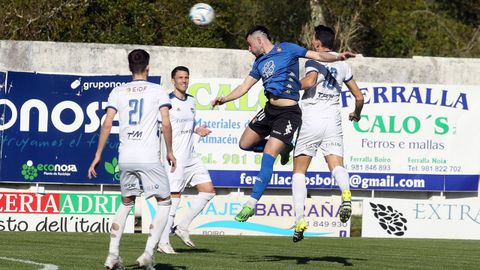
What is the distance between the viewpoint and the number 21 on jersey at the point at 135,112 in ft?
38.0

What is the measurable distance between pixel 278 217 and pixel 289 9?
1587 cm

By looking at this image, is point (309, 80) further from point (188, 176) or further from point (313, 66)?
point (188, 176)

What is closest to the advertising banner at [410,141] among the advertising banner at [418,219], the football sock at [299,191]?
the advertising banner at [418,219]

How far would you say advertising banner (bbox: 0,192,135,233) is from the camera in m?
23.1

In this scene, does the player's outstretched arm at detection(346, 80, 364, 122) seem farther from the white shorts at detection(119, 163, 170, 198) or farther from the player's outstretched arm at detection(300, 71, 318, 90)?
the white shorts at detection(119, 163, 170, 198)

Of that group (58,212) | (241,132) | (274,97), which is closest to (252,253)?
(274,97)

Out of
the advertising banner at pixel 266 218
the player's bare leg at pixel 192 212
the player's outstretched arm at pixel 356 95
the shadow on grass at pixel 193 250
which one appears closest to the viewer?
the player's outstretched arm at pixel 356 95

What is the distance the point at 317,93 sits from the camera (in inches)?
560

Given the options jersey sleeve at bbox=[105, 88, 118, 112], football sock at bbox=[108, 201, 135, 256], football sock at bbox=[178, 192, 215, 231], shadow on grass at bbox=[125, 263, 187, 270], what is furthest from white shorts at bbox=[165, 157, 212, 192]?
jersey sleeve at bbox=[105, 88, 118, 112]

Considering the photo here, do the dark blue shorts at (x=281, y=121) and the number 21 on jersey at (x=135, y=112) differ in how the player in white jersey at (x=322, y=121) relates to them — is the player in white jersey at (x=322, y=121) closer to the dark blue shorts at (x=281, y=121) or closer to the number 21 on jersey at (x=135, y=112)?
the dark blue shorts at (x=281, y=121)

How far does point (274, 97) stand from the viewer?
13.8 meters

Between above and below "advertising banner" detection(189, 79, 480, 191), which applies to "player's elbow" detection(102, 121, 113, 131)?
below

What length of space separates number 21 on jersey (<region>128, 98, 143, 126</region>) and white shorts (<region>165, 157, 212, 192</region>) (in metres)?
4.15

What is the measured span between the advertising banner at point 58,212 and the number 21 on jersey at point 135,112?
11576 millimetres
